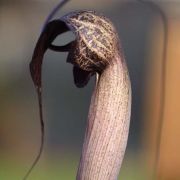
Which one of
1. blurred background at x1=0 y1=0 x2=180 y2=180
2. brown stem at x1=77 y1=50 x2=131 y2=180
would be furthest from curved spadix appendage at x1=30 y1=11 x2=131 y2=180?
blurred background at x1=0 y1=0 x2=180 y2=180

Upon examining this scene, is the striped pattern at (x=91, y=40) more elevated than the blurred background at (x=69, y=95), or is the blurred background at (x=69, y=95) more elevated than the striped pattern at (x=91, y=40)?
the striped pattern at (x=91, y=40)

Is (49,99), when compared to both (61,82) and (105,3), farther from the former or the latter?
(105,3)

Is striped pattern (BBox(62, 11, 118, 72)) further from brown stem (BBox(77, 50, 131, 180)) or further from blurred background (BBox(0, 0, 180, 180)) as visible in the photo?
blurred background (BBox(0, 0, 180, 180))

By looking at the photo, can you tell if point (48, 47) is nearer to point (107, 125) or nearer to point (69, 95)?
point (107, 125)

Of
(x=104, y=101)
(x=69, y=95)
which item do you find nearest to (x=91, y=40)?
(x=104, y=101)

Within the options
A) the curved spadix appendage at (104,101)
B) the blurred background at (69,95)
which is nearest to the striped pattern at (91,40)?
the curved spadix appendage at (104,101)

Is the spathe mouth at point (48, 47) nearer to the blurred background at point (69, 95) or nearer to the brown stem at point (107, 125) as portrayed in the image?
the brown stem at point (107, 125)
